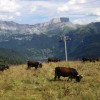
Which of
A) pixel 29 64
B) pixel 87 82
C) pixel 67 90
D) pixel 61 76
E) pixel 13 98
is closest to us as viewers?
pixel 13 98

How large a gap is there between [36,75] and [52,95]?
1148 cm

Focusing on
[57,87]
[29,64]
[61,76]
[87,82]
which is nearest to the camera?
[57,87]

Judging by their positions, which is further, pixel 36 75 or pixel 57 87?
pixel 36 75

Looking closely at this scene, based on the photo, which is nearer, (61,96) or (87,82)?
(61,96)

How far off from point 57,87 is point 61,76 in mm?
6973

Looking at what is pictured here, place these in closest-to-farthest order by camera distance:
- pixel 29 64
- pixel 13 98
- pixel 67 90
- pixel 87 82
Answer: pixel 13 98 < pixel 67 90 < pixel 87 82 < pixel 29 64

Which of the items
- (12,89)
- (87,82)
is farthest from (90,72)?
(12,89)

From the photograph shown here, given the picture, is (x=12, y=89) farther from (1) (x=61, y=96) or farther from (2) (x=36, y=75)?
(2) (x=36, y=75)

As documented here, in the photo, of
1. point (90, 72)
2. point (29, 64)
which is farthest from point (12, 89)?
point (29, 64)

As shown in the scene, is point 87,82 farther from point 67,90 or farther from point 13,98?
point 13,98

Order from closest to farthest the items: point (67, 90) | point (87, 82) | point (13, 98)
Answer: point (13, 98), point (67, 90), point (87, 82)

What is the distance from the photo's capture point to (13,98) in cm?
2142

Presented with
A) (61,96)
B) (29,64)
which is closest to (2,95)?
(61,96)

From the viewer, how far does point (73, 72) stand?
30.0 meters
